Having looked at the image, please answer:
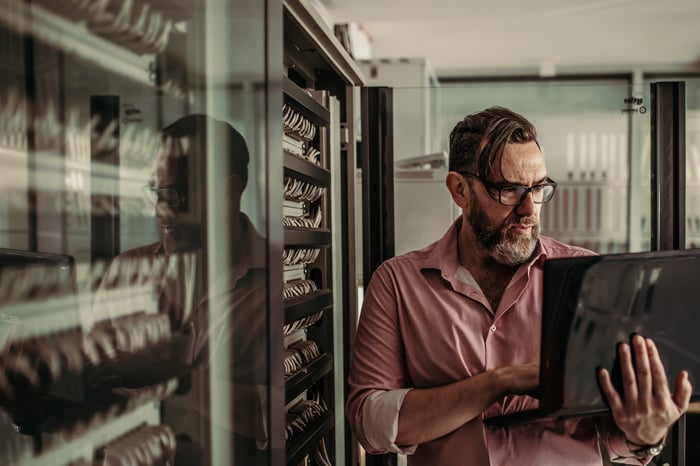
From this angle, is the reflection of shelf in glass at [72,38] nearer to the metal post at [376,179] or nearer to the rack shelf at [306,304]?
the rack shelf at [306,304]

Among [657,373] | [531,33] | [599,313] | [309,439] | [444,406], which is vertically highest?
[531,33]

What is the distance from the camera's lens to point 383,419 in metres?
1.54

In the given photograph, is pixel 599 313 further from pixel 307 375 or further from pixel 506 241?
pixel 307 375

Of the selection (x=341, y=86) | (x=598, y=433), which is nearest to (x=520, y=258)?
(x=598, y=433)

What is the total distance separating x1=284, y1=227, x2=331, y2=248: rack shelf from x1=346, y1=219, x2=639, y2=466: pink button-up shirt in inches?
6.7

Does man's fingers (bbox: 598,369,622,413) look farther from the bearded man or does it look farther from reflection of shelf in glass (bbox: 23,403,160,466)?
reflection of shelf in glass (bbox: 23,403,160,466)

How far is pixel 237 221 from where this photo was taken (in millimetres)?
1110

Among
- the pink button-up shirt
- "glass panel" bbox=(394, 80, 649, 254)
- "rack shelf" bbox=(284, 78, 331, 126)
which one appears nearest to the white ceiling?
"glass panel" bbox=(394, 80, 649, 254)

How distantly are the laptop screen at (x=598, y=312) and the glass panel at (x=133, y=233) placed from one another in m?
0.49

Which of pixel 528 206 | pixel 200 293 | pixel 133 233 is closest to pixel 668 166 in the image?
pixel 528 206

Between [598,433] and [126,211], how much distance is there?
1231 millimetres

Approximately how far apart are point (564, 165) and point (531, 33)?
3.64 meters

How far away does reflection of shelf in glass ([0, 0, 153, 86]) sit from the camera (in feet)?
2.14

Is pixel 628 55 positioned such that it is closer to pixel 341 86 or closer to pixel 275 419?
pixel 341 86
